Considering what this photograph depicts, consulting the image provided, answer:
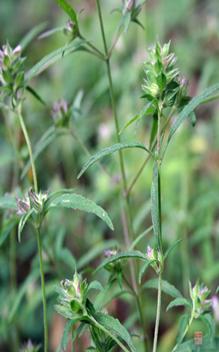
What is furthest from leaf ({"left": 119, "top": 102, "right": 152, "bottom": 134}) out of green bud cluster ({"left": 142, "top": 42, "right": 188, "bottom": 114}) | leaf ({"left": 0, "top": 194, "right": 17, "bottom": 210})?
leaf ({"left": 0, "top": 194, "right": 17, "bottom": 210})

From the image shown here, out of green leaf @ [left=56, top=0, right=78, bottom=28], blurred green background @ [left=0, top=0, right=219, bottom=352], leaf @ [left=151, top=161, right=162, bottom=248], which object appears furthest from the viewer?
blurred green background @ [left=0, top=0, right=219, bottom=352]

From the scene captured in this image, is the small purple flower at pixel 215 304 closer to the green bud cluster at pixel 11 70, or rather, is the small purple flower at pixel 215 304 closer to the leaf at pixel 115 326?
the leaf at pixel 115 326

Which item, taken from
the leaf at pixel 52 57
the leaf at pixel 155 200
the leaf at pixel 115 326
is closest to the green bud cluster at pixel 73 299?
the leaf at pixel 115 326

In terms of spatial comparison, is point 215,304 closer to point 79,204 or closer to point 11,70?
point 79,204

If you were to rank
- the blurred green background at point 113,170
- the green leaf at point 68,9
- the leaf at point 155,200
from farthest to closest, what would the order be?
the blurred green background at point 113,170, the green leaf at point 68,9, the leaf at point 155,200

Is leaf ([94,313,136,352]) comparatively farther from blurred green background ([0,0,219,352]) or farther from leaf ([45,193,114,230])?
blurred green background ([0,0,219,352])

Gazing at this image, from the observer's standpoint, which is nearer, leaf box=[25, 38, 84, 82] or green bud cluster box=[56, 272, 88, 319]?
green bud cluster box=[56, 272, 88, 319]
